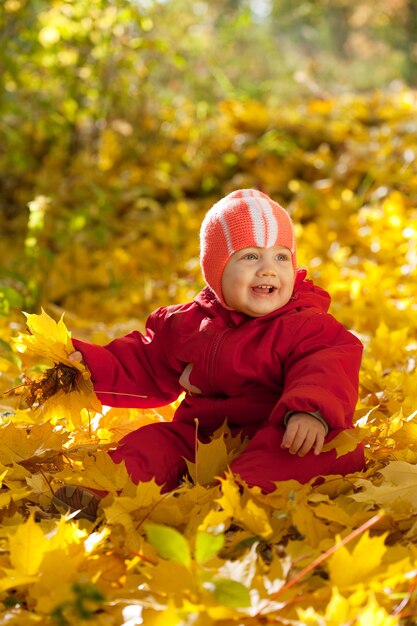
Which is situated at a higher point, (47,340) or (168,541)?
(47,340)

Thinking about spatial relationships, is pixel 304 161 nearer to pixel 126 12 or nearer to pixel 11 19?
pixel 126 12

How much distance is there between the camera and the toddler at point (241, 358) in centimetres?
186

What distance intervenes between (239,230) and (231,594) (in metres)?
1.04

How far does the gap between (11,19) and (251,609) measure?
4220 millimetres

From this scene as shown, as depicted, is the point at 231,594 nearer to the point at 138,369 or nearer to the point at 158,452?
the point at 158,452

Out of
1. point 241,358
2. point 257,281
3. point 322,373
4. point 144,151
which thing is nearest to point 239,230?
point 257,281

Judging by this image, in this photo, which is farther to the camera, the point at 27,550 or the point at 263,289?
the point at 263,289

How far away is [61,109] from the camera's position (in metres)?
5.95

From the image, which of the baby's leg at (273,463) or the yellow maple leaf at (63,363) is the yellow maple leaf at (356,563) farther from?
the yellow maple leaf at (63,363)

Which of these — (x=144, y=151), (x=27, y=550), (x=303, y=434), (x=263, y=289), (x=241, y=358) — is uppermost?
(x=144, y=151)

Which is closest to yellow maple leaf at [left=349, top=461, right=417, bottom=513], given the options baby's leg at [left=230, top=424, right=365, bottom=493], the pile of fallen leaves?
the pile of fallen leaves

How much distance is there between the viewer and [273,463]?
72.2 inches

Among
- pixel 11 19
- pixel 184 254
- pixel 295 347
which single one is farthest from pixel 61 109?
pixel 295 347

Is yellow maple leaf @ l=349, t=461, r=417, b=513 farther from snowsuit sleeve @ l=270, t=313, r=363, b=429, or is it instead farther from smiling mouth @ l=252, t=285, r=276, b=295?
smiling mouth @ l=252, t=285, r=276, b=295
